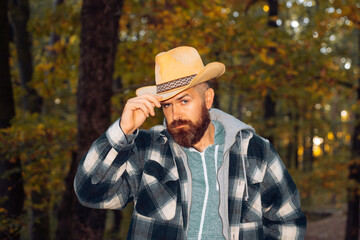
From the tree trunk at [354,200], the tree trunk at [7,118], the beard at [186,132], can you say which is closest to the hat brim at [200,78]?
the beard at [186,132]

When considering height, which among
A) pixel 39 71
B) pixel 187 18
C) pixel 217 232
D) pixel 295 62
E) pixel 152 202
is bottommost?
pixel 217 232

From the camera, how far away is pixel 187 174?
3098mm

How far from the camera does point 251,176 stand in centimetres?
311

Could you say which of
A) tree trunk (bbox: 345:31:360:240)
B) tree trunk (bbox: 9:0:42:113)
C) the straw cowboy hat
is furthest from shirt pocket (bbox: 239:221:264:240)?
tree trunk (bbox: 345:31:360:240)

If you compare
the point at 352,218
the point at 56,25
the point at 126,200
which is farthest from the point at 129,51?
the point at 352,218

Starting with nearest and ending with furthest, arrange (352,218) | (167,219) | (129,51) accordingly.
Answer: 1. (167,219)
2. (129,51)
3. (352,218)

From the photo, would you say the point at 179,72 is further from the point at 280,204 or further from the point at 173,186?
the point at 280,204

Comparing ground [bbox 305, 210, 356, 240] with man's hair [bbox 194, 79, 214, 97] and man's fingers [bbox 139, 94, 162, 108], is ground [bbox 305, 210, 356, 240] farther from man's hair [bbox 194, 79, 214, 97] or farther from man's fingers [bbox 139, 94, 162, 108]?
man's fingers [bbox 139, 94, 162, 108]

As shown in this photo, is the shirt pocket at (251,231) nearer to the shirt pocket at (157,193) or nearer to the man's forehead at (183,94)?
the shirt pocket at (157,193)

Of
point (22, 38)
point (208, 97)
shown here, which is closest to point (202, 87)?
point (208, 97)

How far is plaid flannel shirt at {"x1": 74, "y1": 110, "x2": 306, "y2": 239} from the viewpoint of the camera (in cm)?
293

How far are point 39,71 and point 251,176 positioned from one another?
7.51 m

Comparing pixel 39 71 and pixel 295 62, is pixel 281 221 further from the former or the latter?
pixel 39 71

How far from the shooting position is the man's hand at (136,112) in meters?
2.86
